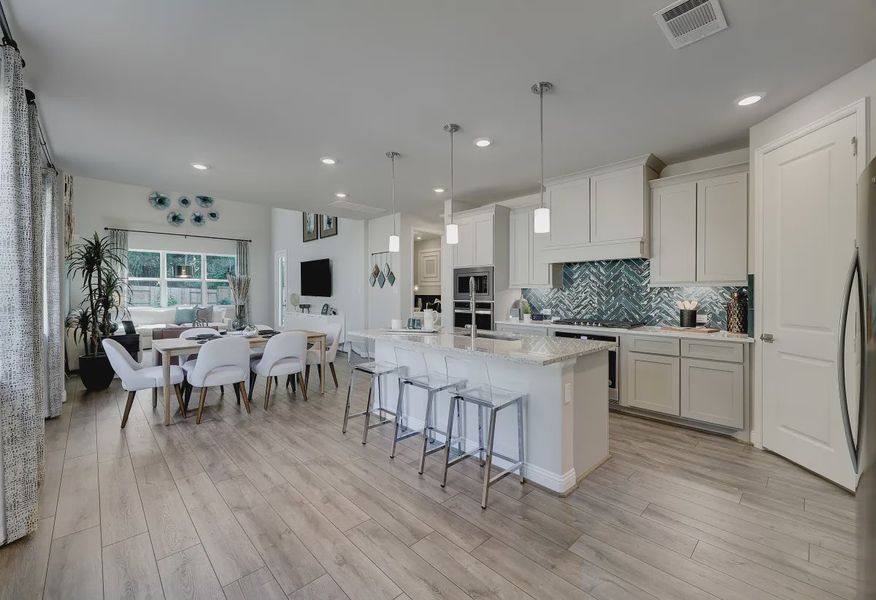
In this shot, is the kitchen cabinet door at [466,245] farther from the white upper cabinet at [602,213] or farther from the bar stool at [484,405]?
the bar stool at [484,405]

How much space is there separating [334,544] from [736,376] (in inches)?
129

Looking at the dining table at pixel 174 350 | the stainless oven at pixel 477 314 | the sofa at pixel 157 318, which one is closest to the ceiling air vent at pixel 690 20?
the stainless oven at pixel 477 314

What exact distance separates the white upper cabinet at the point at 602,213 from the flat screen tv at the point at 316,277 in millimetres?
5012

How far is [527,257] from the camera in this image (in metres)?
4.93

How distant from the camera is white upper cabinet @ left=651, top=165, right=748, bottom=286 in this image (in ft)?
10.9

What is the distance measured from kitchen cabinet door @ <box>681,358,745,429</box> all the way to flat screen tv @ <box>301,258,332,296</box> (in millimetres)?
6542

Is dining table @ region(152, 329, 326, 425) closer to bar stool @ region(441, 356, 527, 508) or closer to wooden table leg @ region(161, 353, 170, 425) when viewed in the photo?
wooden table leg @ region(161, 353, 170, 425)

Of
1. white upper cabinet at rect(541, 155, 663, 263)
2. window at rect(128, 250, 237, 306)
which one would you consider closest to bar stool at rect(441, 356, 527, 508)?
white upper cabinet at rect(541, 155, 663, 263)

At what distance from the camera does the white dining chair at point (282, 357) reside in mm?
4086

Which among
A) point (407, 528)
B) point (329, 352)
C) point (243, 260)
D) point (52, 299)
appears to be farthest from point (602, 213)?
point (243, 260)

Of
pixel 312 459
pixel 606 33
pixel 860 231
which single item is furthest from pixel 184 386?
pixel 860 231

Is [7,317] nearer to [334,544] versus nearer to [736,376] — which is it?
[334,544]

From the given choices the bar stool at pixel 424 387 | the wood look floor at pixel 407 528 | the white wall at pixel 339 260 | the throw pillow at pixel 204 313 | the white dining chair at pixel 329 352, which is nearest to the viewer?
the wood look floor at pixel 407 528

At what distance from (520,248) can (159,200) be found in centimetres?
817
